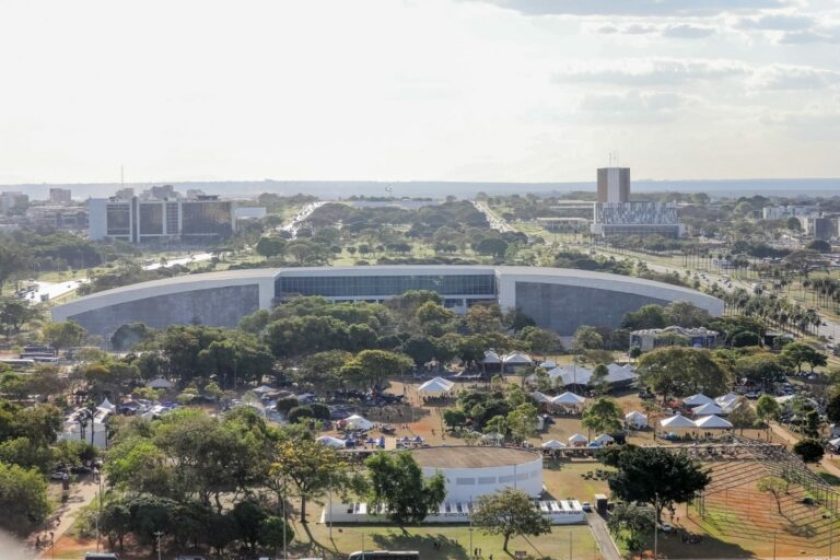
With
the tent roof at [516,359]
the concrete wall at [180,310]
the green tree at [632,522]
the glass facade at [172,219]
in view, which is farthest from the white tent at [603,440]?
the glass facade at [172,219]

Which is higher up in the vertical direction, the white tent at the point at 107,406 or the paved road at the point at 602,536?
the white tent at the point at 107,406

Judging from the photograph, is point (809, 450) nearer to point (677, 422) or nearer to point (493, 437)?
point (677, 422)

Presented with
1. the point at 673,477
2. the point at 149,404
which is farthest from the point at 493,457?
the point at 149,404

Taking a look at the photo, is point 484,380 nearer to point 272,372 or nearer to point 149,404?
point 272,372

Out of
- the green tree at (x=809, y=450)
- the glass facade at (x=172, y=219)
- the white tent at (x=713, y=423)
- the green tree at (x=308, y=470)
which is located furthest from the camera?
the glass facade at (x=172, y=219)

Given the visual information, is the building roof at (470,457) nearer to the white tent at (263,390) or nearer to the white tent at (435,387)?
the white tent at (435,387)

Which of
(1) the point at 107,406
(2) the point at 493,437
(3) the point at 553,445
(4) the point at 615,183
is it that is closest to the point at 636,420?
(3) the point at 553,445
